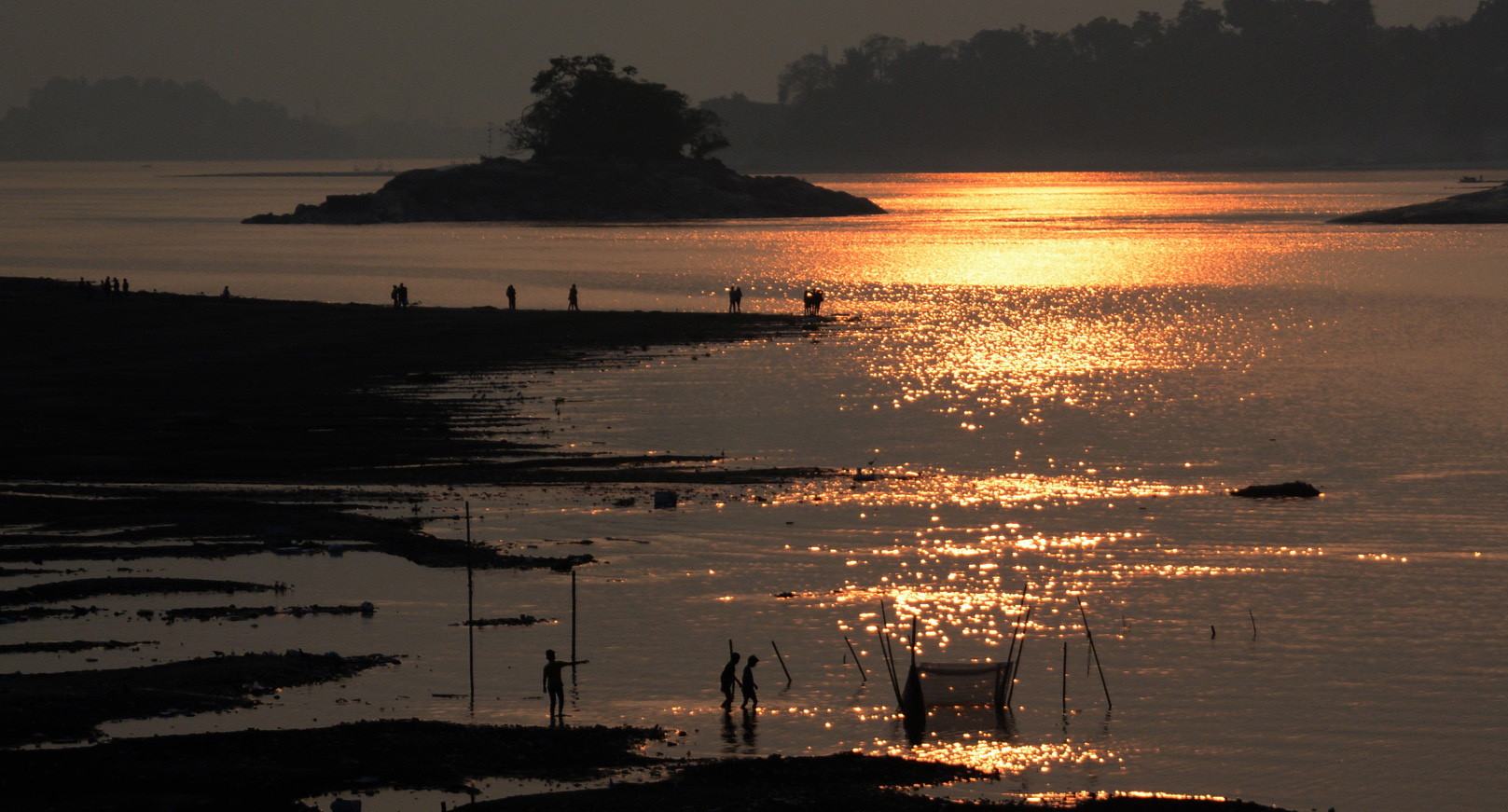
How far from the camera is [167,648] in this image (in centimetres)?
2652

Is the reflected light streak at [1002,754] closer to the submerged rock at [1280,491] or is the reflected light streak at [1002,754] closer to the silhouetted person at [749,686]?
the silhouetted person at [749,686]

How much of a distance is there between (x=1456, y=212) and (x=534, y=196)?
92.0m

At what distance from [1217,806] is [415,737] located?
385 inches

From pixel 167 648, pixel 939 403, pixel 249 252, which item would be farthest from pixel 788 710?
pixel 249 252

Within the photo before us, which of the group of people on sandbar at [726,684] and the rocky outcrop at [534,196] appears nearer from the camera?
the group of people on sandbar at [726,684]

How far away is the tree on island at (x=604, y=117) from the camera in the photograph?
184375 millimetres

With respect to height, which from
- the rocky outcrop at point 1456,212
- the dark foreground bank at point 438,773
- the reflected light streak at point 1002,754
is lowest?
the reflected light streak at point 1002,754

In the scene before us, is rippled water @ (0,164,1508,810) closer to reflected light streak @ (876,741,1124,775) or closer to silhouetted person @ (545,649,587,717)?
reflected light streak @ (876,741,1124,775)

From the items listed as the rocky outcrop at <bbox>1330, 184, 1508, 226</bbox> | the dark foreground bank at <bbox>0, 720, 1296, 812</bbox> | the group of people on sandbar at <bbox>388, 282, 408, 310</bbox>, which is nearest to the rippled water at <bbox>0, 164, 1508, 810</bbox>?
the dark foreground bank at <bbox>0, 720, 1296, 812</bbox>

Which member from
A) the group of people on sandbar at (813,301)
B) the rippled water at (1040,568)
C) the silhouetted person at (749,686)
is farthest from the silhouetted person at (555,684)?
the group of people on sandbar at (813,301)

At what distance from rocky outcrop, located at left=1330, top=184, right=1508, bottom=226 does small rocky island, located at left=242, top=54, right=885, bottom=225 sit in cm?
6942

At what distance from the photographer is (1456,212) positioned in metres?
172

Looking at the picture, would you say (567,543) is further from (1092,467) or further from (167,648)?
(1092,467)

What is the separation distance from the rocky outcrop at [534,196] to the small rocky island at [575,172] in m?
0.10
